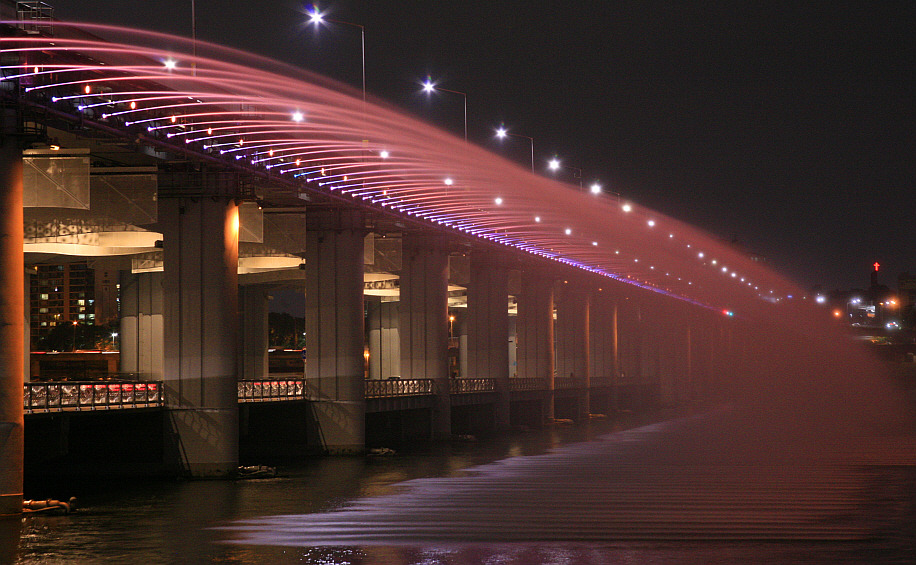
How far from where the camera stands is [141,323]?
191 feet

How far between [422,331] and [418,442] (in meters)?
4.94

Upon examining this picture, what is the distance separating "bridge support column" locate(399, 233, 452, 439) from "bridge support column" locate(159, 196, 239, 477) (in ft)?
67.0

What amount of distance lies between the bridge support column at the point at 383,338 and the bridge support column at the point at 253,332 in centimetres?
1828

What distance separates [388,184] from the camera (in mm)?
42344

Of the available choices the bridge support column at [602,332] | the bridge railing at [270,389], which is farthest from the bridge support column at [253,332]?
the bridge support column at [602,332]

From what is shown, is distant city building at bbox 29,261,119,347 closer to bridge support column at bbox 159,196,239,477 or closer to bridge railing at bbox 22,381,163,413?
bridge support column at bbox 159,196,239,477

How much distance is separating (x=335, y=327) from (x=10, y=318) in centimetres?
1962

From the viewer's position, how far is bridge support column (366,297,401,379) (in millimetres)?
91438

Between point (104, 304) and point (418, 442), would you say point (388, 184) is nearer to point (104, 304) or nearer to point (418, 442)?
point (418, 442)

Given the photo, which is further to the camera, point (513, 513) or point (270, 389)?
point (270, 389)

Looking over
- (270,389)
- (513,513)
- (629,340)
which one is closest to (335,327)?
(270,389)

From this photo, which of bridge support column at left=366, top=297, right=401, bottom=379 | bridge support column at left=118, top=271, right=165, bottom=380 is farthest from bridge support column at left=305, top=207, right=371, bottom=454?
bridge support column at left=366, top=297, right=401, bottom=379

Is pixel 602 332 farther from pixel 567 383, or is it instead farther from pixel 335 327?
pixel 335 327

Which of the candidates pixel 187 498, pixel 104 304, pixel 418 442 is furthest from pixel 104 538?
pixel 104 304
